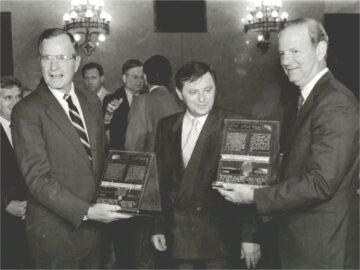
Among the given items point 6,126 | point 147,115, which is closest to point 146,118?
point 147,115

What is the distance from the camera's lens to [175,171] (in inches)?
101

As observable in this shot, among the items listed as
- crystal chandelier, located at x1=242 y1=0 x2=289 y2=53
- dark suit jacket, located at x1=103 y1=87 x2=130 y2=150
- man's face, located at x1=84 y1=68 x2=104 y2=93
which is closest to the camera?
dark suit jacket, located at x1=103 y1=87 x2=130 y2=150

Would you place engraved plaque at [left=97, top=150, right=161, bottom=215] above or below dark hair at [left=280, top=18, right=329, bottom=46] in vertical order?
below

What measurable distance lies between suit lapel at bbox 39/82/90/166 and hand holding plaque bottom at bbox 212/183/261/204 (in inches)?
26.8

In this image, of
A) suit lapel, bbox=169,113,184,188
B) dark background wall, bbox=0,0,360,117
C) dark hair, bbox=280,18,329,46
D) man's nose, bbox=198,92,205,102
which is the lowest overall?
suit lapel, bbox=169,113,184,188

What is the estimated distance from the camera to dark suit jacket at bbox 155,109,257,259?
247 cm

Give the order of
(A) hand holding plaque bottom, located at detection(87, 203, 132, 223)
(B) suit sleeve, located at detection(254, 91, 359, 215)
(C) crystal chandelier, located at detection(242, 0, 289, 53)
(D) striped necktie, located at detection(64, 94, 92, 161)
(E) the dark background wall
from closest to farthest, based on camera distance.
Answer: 1. (B) suit sleeve, located at detection(254, 91, 359, 215)
2. (A) hand holding plaque bottom, located at detection(87, 203, 132, 223)
3. (D) striped necktie, located at detection(64, 94, 92, 161)
4. (C) crystal chandelier, located at detection(242, 0, 289, 53)
5. (E) the dark background wall

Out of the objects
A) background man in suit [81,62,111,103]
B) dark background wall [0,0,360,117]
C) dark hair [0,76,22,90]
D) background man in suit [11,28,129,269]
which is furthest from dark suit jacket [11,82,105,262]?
dark background wall [0,0,360,117]

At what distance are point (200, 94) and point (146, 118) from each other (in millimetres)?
1128

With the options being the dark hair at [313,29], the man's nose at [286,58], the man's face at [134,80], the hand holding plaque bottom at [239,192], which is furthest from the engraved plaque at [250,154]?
the man's face at [134,80]

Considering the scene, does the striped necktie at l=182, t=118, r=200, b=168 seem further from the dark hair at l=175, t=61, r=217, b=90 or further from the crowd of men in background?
the dark hair at l=175, t=61, r=217, b=90

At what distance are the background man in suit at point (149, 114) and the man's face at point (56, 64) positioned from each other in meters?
1.32

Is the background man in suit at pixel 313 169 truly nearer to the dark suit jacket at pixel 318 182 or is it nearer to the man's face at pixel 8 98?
the dark suit jacket at pixel 318 182

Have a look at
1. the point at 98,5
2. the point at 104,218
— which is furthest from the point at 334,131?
the point at 98,5
